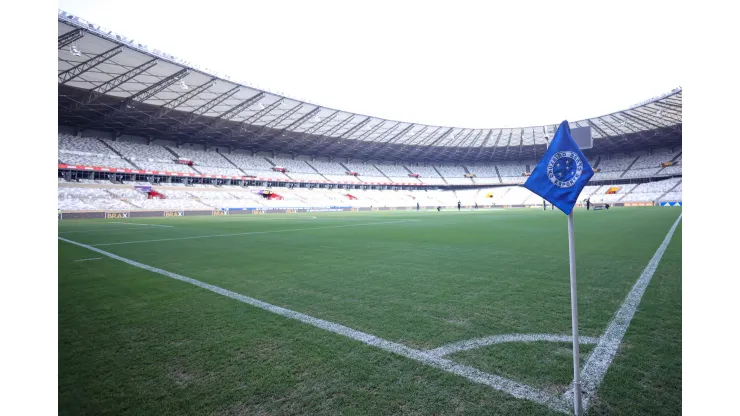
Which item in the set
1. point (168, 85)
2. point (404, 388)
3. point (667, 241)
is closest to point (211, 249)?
point (404, 388)

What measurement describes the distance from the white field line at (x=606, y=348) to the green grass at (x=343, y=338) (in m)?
0.08

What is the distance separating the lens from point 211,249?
10.1 m

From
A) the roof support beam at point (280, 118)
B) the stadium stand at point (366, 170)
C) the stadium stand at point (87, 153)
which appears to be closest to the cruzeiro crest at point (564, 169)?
the roof support beam at point (280, 118)

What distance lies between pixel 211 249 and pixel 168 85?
32779mm

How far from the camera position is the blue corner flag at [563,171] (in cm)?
262

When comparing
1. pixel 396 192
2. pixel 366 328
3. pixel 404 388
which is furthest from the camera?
pixel 396 192

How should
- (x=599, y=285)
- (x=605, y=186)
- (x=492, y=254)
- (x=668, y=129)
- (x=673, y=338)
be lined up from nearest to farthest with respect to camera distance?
(x=673, y=338) → (x=599, y=285) → (x=492, y=254) → (x=668, y=129) → (x=605, y=186)

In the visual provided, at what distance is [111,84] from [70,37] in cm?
1005

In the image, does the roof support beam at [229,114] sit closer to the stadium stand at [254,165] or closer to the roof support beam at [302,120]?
the roof support beam at [302,120]

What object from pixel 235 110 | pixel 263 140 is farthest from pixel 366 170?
pixel 235 110

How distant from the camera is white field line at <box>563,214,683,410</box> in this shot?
239 centimetres

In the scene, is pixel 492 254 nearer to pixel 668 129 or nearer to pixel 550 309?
pixel 550 309

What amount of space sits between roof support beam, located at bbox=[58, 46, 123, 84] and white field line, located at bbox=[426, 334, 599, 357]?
36085mm

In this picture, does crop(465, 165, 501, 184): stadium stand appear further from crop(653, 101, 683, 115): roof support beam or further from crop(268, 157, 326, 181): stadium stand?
crop(268, 157, 326, 181): stadium stand
